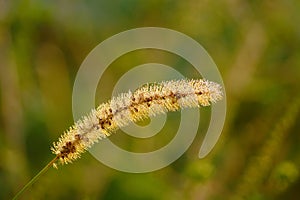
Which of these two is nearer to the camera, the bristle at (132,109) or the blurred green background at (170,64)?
the bristle at (132,109)

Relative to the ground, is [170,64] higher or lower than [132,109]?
higher

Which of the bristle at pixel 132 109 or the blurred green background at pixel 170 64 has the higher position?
the blurred green background at pixel 170 64

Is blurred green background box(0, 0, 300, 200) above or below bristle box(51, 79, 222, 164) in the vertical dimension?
above

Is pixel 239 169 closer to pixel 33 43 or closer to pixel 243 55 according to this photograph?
pixel 243 55

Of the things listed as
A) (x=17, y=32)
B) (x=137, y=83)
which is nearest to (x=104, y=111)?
(x=137, y=83)
